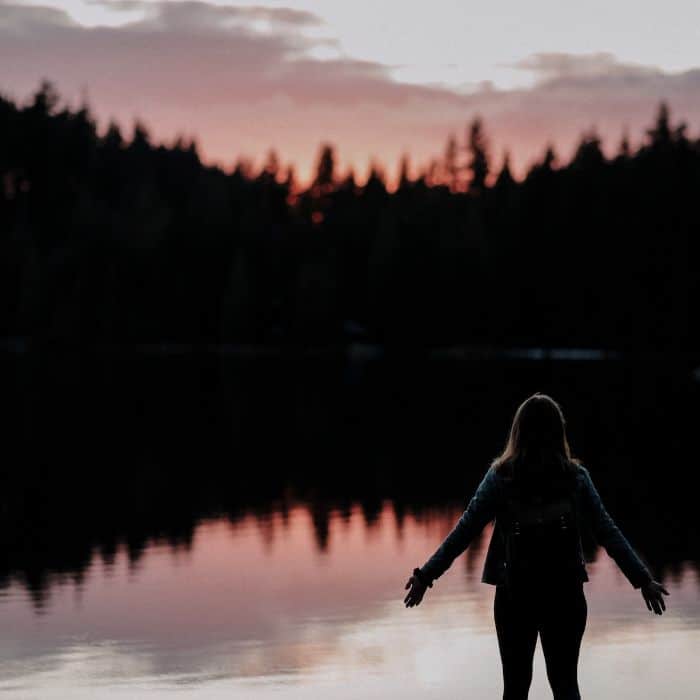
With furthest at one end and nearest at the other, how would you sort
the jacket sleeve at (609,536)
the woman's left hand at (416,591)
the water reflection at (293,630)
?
the water reflection at (293,630) → the woman's left hand at (416,591) → the jacket sleeve at (609,536)

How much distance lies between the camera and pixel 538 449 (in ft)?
21.5

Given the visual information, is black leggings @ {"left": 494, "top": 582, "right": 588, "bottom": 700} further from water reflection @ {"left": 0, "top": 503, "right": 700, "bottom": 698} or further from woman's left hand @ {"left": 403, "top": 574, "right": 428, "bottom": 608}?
water reflection @ {"left": 0, "top": 503, "right": 700, "bottom": 698}

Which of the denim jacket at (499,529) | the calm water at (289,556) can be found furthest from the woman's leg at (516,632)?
the calm water at (289,556)

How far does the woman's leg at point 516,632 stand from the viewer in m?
6.70

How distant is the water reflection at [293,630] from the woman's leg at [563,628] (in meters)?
2.68

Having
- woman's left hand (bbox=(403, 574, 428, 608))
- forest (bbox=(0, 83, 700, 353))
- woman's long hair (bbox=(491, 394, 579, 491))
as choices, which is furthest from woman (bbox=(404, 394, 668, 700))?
forest (bbox=(0, 83, 700, 353))

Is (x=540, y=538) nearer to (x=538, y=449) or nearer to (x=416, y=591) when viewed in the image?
(x=538, y=449)

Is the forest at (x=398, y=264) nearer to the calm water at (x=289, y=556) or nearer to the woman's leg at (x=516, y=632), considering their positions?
the calm water at (x=289, y=556)

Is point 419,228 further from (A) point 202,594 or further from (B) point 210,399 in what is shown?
(A) point 202,594

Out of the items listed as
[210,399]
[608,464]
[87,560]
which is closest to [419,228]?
[210,399]

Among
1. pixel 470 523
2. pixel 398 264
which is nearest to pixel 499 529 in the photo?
pixel 470 523

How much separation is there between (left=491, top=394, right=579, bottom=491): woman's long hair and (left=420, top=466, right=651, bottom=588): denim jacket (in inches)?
2.8

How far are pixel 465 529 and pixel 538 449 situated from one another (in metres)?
0.49

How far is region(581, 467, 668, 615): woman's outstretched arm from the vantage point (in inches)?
262
